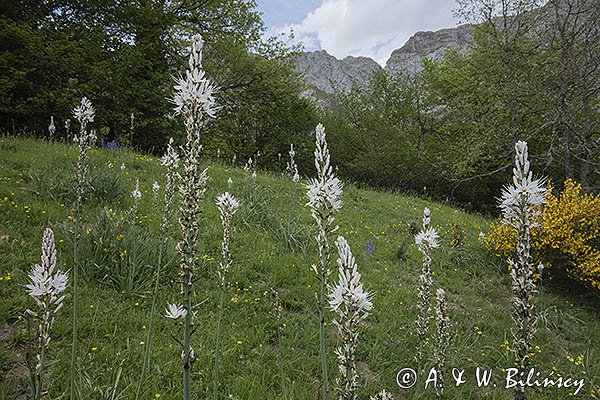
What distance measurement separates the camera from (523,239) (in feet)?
5.23

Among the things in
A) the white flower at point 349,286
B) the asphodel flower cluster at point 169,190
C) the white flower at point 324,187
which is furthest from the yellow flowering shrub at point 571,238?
the asphodel flower cluster at point 169,190

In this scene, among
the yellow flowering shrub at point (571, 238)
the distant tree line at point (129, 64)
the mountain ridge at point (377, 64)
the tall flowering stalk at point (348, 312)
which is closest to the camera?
the tall flowering stalk at point (348, 312)

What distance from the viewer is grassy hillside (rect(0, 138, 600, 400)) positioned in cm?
320

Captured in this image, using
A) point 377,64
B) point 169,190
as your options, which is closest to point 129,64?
point 169,190

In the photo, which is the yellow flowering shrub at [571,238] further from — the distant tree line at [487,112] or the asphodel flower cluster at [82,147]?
the asphodel flower cluster at [82,147]

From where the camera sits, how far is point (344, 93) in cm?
2542

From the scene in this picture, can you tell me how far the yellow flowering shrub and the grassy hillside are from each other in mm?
656

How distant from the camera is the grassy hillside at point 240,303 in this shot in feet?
10.5

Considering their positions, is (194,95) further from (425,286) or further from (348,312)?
(425,286)

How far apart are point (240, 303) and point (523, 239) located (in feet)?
12.3

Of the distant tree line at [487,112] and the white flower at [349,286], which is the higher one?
the distant tree line at [487,112]

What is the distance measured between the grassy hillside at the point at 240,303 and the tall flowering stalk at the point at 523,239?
4.20ft

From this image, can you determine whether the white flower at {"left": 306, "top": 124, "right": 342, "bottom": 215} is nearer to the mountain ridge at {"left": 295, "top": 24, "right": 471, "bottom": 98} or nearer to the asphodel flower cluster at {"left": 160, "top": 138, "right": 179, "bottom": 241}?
the asphodel flower cluster at {"left": 160, "top": 138, "right": 179, "bottom": 241}

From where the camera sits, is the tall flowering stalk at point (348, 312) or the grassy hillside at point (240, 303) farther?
the grassy hillside at point (240, 303)
